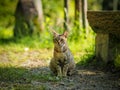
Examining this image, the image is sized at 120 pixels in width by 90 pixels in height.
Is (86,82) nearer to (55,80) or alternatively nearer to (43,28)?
(55,80)

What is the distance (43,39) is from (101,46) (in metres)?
4.09

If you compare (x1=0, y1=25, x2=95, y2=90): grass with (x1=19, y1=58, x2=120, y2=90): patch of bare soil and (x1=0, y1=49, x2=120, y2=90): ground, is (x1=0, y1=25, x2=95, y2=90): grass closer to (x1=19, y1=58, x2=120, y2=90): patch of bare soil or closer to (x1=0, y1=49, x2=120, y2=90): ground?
(x1=0, y1=49, x2=120, y2=90): ground

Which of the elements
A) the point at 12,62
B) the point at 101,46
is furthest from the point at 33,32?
the point at 101,46

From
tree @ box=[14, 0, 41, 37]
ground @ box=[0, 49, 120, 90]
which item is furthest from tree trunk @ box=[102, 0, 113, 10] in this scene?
ground @ box=[0, 49, 120, 90]

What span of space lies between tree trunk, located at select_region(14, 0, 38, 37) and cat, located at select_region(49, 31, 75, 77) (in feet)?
22.5

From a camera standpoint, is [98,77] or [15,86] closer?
[15,86]

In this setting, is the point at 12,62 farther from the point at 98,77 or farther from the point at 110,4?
the point at 110,4

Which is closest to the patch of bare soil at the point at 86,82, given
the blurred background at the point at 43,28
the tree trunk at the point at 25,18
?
the blurred background at the point at 43,28

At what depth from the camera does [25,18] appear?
1446cm

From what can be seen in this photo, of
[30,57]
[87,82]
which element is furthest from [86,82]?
[30,57]

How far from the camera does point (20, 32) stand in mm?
14227

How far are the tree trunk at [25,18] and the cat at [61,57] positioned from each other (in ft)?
22.5

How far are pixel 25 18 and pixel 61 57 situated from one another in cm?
727

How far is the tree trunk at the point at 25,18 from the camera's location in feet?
46.9
